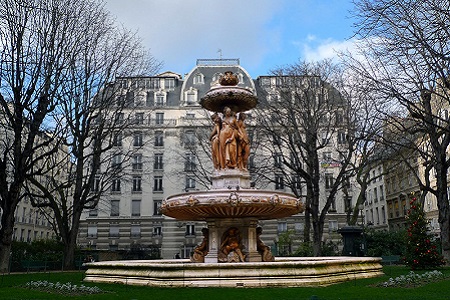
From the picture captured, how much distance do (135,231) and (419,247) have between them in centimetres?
3495

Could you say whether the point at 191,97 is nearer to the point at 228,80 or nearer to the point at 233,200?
the point at 228,80

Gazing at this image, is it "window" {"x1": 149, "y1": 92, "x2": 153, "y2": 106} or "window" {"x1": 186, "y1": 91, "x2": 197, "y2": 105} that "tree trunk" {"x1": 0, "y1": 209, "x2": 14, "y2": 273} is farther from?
"window" {"x1": 186, "y1": 91, "x2": 197, "y2": 105}

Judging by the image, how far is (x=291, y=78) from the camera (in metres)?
25.5

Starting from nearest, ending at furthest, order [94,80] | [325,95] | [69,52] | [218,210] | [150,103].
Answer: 1. [218,210]
2. [69,52]
3. [94,80]
4. [325,95]
5. [150,103]

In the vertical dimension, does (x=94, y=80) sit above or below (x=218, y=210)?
above

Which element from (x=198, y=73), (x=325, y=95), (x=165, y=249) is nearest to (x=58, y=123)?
(x=325, y=95)

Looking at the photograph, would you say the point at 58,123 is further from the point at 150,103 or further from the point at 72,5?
the point at 150,103

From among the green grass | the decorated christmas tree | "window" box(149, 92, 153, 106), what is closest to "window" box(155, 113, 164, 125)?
"window" box(149, 92, 153, 106)

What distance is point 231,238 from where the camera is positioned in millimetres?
11914

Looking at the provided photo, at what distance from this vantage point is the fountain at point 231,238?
32.3 ft

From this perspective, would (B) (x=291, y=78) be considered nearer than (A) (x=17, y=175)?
No

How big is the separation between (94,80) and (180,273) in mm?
15569

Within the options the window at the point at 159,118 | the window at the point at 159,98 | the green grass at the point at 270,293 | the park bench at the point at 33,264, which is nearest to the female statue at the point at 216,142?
the green grass at the point at 270,293

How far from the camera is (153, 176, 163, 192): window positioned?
47781 millimetres
